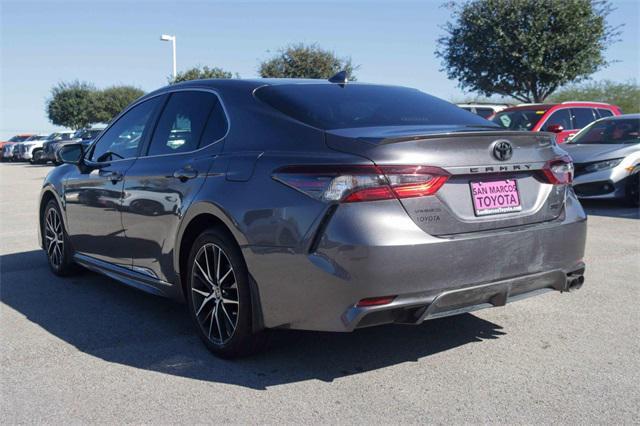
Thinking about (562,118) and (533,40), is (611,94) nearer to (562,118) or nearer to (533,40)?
(533,40)

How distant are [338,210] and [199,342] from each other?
162cm

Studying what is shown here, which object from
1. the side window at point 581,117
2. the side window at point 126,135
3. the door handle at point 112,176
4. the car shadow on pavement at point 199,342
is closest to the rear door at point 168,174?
the door handle at point 112,176

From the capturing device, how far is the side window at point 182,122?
4.37 metres

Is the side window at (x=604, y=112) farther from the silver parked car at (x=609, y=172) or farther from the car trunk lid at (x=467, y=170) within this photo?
the car trunk lid at (x=467, y=170)

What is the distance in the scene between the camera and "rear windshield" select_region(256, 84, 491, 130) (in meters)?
3.85

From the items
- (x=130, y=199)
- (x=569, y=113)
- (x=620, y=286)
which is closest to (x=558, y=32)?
(x=569, y=113)

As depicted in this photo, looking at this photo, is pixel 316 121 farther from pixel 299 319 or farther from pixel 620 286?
pixel 620 286

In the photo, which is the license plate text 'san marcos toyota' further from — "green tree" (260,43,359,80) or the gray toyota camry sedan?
"green tree" (260,43,359,80)

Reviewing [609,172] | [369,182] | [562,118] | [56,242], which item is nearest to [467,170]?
[369,182]

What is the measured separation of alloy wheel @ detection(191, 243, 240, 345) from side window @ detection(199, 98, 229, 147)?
671mm

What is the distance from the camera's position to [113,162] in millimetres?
5254

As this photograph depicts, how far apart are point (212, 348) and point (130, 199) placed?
1.39 meters

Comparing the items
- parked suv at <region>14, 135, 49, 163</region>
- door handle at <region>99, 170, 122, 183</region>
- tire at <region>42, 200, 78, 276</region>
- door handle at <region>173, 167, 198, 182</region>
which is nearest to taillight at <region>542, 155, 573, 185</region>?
door handle at <region>173, 167, 198, 182</region>

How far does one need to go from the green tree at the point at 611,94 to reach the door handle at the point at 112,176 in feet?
143
